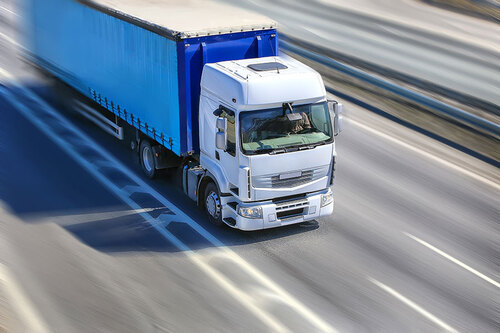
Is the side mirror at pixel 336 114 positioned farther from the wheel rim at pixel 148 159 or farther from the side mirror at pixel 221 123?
the wheel rim at pixel 148 159

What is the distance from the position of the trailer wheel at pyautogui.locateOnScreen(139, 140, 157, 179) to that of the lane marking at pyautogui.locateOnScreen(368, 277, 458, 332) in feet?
19.9

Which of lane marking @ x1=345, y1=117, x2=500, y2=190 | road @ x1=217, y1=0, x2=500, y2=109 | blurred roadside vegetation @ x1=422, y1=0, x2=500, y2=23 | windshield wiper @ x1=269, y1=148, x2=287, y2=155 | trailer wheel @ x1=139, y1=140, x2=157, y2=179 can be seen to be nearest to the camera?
windshield wiper @ x1=269, y1=148, x2=287, y2=155

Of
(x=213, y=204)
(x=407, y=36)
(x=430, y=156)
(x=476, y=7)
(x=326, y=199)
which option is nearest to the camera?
(x=326, y=199)

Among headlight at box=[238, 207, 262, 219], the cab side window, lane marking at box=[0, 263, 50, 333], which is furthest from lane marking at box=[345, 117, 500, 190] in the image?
lane marking at box=[0, 263, 50, 333]

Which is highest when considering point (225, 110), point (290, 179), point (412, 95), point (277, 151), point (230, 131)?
Answer: point (225, 110)

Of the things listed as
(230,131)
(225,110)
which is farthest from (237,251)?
(225,110)

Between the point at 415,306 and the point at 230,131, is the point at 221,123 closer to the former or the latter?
the point at 230,131

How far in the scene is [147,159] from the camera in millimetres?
16703

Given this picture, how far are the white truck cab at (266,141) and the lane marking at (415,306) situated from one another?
2.20m

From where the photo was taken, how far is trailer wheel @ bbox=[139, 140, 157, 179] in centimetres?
1636

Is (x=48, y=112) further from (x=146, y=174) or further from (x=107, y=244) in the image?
(x=107, y=244)

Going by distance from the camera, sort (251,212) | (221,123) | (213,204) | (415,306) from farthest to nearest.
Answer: (213,204)
(251,212)
(221,123)
(415,306)

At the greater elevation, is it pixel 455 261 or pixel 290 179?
pixel 290 179

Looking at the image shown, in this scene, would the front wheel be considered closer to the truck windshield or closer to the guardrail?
the truck windshield
